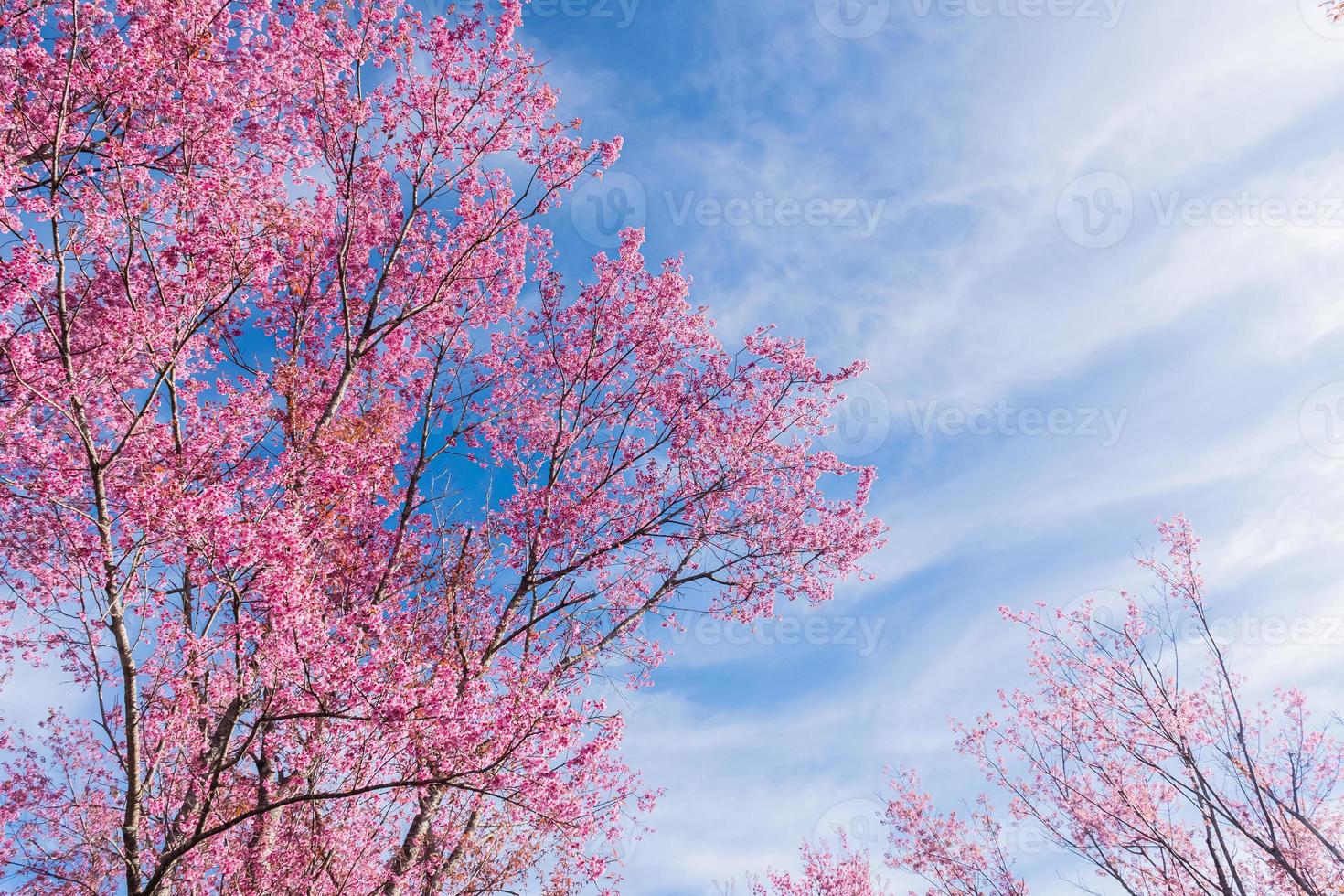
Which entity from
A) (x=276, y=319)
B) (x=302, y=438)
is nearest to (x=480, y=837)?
(x=302, y=438)

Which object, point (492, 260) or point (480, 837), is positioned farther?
point (492, 260)

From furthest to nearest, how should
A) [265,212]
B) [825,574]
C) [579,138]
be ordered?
[825,574]
[579,138]
[265,212]

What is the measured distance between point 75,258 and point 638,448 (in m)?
8.21

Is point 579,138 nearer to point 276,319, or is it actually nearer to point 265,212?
point 265,212

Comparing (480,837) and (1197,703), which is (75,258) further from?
(1197,703)

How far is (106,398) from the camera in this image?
27.6 feet

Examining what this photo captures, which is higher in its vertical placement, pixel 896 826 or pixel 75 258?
pixel 75 258

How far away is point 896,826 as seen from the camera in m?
18.8

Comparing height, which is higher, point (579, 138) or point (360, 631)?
point (579, 138)

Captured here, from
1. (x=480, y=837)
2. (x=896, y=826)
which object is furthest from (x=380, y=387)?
(x=896, y=826)

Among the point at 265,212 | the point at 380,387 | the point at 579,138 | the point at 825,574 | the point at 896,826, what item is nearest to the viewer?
the point at 265,212

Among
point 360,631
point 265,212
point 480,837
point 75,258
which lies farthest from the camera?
point 480,837

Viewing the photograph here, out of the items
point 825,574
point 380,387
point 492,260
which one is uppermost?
point 492,260

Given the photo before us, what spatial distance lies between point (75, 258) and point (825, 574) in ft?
38.1
